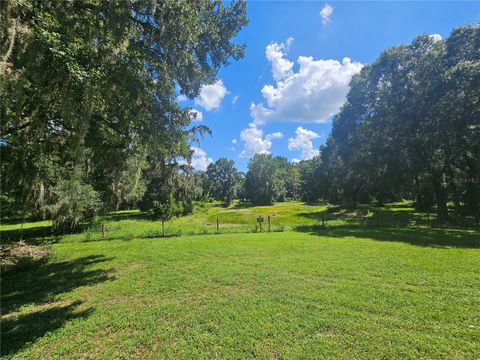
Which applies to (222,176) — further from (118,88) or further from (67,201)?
(118,88)

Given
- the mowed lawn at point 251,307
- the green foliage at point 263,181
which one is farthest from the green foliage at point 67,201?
the green foliage at point 263,181

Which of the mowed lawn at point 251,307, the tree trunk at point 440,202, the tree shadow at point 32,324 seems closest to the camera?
the mowed lawn at point 251,307

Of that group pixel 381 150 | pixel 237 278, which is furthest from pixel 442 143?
pixel 237 278

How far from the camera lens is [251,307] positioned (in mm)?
4496

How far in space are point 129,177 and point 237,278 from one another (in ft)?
19.1

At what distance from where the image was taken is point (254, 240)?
11234 mm

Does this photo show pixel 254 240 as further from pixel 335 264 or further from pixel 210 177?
pixel 210 177

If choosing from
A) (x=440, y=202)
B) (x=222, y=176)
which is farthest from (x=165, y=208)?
(x=222, y=176)

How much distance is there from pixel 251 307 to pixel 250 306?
43mm

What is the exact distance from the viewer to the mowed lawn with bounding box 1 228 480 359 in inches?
132

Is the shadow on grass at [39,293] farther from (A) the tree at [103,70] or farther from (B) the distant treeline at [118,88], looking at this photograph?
(A) the tree at [103,70]

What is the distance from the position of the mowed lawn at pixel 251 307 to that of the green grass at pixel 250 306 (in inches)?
0.8

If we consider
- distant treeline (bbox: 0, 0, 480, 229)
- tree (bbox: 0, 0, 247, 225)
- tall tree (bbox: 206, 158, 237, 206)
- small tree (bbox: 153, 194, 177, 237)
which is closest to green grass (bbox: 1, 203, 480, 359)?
distant treeline (bbox: 0, 0, 480, 229)

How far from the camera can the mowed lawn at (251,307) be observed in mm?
3348
